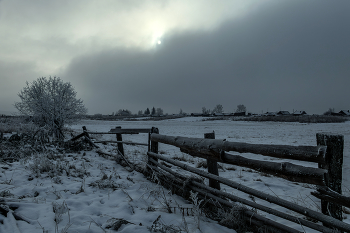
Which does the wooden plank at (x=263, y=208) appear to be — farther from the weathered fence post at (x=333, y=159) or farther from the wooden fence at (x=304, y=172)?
the weathered fence post at (x=333, y=159)

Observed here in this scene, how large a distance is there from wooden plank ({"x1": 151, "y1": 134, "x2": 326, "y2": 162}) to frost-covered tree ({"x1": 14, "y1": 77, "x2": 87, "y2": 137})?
10547mm

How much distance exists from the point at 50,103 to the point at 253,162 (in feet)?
41.8

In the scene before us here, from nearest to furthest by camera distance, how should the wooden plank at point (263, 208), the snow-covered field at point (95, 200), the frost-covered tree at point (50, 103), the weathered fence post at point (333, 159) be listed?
the weathered fence post at point (333, 159)
the wooden plank at point (263, 208)
the snow-covered field at point (95, 200)
the frost-covered tree at point (50, 103)

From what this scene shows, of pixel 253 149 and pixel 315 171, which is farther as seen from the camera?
pixel 253 149

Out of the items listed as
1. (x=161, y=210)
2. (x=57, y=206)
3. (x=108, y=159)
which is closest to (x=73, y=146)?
(x=108, y=159)

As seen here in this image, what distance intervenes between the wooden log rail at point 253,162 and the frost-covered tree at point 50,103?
1053cm

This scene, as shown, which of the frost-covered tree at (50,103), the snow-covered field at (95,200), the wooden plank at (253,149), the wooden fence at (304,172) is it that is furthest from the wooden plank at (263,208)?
the frost-covered tree at (50,103)

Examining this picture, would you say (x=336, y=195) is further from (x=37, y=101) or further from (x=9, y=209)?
(x=37, y=101)

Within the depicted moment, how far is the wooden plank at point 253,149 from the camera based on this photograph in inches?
82.9

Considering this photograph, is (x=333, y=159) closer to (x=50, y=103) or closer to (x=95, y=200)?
(x=95, y=200)

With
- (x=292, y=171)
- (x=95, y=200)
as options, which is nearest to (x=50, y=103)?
(x=95, y=200)

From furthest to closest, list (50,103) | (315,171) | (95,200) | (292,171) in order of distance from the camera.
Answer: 1. (50,103)
2. (95,200)
3. (292,171)
4. (315,171)

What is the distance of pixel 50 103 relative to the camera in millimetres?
11664

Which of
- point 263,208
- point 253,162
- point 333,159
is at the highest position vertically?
point 333,159
